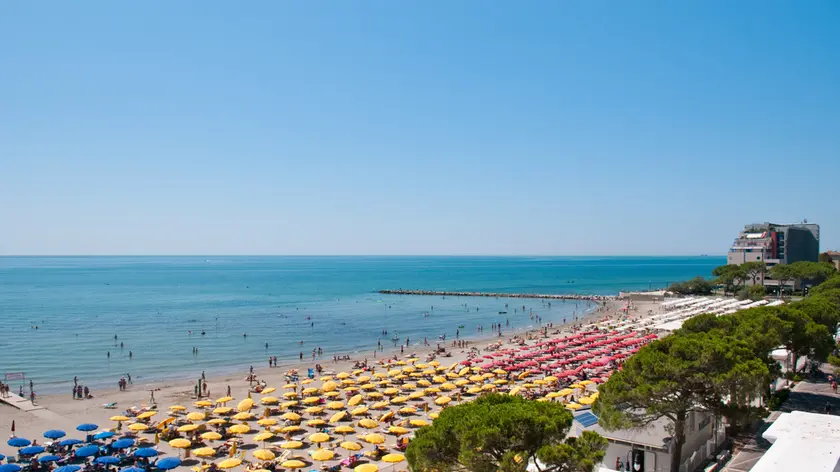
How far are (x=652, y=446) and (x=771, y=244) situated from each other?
106m

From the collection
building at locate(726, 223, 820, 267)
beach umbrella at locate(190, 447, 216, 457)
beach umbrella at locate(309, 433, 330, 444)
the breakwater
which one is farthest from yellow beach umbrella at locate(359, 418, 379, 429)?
building at locate(726, 223, 820, 267)

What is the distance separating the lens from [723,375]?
17047 millimetres

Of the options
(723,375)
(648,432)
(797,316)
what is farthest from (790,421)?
(797,316)

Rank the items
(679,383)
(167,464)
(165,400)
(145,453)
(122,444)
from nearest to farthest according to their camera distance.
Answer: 1. (679,383)
2. (167,464)
3. (145,453)
4. (122,444)
5. (165,400)

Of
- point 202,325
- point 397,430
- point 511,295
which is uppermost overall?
point 397,430

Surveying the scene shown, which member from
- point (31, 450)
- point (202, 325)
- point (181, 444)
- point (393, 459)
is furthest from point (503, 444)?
point (202, 325)

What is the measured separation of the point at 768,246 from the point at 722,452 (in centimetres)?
10137

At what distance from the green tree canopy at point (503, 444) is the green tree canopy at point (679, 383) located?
16.0 feet

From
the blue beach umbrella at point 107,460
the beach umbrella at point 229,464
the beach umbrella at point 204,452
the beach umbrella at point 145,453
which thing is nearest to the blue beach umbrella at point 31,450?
the blue beach umbrella at point 107,460

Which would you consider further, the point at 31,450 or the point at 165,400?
the point at 165,400

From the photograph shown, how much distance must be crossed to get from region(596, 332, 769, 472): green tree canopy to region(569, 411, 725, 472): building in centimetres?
80

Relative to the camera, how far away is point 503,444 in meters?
12.5

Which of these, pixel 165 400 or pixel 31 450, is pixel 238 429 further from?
pixel 165 400

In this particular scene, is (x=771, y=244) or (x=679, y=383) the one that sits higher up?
(x=771, y=244)
